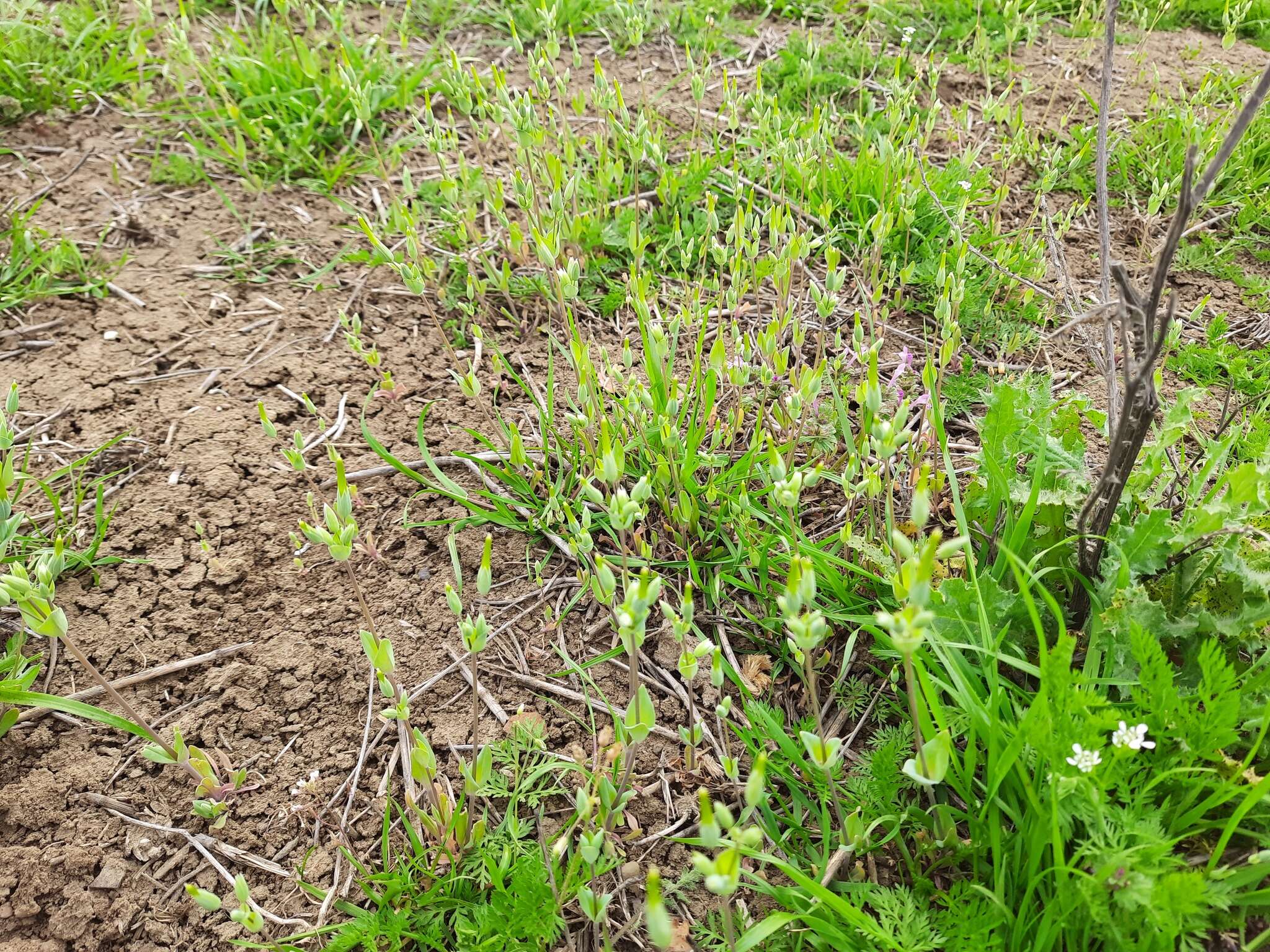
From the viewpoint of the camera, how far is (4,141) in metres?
3.74

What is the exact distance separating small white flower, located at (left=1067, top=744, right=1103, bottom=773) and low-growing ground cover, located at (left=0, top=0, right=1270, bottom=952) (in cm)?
3

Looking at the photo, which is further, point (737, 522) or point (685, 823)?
point (737, 522)

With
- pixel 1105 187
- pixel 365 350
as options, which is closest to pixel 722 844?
pixel 1105 187

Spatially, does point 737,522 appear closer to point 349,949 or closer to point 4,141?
point 349,949

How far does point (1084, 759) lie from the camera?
4.82 feet

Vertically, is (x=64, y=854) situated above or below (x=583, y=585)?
below

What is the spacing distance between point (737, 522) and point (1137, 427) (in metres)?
0.96

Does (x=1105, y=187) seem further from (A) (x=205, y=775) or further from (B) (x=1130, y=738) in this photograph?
(A) (x=205, y=775)

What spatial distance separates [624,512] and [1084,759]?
969 millimetres

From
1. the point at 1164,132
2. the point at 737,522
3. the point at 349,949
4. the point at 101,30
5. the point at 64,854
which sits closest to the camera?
the point at 349,949

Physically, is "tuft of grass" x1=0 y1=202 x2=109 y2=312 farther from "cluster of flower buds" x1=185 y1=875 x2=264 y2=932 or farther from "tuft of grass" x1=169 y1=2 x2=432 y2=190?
"cluster of flower buds" x1=185 y1=875 x2=264 y2=932

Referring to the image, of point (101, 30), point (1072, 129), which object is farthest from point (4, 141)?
point (1072, 129)

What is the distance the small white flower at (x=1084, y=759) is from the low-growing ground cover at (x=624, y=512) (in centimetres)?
3

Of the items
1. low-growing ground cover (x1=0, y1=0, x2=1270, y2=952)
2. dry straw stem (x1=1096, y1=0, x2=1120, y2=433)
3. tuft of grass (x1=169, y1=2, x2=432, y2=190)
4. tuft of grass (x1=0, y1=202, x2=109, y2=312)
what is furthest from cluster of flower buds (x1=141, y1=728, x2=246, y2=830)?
tuft of grass (x1=169, y1=2, x2=432, y2=190)
